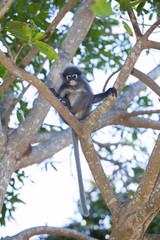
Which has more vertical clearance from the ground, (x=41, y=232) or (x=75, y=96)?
(x=75, y=96)

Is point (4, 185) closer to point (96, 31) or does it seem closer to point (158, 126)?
point (158, 126)

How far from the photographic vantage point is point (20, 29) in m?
2.54

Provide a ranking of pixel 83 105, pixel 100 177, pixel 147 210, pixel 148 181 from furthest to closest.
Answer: pixel 83 105 < pixel 100 177 < pixel 148 181 < pixel 147 210

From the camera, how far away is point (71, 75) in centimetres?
526

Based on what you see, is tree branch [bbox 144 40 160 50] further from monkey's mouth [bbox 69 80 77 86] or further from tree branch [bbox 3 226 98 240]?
tree branch [bbox 3 226 98 240]

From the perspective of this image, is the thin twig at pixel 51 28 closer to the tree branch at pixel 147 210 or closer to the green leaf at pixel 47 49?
the green leaf at pixel 47 49

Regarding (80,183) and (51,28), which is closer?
(51,28)

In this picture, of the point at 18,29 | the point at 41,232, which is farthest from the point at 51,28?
the point at 41,232

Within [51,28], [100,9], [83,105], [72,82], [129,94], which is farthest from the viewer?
[129,94]

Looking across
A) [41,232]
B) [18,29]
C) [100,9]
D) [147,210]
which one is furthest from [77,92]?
[100,9]

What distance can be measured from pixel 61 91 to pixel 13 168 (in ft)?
6.01

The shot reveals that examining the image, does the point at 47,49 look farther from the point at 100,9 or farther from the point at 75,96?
the point at 75,96

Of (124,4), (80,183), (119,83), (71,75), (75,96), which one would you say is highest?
(71,75)

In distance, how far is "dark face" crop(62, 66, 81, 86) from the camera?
5.20m
